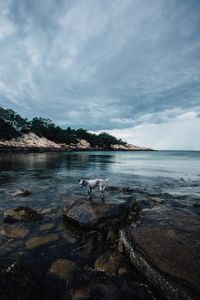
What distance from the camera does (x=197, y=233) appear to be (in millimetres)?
5828

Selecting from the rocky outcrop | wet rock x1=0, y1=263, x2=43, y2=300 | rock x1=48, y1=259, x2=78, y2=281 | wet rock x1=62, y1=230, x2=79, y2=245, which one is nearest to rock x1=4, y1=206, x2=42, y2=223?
wet rock x1=62, y1=230, x2=79, y2=245

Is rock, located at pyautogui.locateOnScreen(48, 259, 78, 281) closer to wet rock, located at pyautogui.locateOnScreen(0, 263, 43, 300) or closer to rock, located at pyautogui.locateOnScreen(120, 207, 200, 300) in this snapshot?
wet rock, located at pyautogui.locateOnScreen(0, 263, 43, 300)

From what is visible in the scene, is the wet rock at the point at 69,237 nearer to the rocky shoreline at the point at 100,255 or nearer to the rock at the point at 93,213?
the rocky shoreline at the point at 100,255

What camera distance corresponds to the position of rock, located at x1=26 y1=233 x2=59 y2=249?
645 centimetres

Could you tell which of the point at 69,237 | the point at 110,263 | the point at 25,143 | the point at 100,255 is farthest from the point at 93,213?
the point at 25,143

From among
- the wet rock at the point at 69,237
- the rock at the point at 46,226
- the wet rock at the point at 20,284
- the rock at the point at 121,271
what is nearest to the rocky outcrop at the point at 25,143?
the rock at the point at 46,226

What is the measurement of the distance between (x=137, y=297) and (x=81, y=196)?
9.12 metres

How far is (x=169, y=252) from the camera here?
4875mm

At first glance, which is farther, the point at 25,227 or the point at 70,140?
the point at 70,140

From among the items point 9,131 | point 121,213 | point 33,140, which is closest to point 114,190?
point 121,213

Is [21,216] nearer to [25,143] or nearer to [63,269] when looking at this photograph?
[63,269]

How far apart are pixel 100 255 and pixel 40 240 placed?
7.89ft

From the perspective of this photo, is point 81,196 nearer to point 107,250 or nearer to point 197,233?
point 107,250

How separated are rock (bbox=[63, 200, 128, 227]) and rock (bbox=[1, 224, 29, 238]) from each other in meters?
1.84
